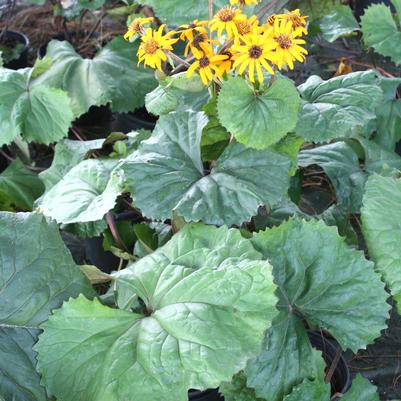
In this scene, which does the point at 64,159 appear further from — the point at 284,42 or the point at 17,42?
the point at 17,42

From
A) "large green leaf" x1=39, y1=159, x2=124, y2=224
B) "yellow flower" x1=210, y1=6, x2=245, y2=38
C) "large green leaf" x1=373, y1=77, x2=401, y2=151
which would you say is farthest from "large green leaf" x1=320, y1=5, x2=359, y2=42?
"yellow flower" x1=210, y1=6, x2=245, y2=38

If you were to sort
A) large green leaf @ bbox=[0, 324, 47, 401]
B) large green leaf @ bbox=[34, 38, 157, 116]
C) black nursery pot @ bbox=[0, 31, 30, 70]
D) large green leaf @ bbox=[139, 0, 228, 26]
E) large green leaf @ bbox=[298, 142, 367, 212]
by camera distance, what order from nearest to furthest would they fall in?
large green leaf @ bbox=[0, 324, 47, 401]
large green leaf @ bbox=[298, 142, 367, 212]
large green leaf @ bbox=[139, 0, 228, 26]
large green leaf @ bbox=[34, 38, 157, 116]
black nursery pot @ bbox=[0, 31, 30, 70]

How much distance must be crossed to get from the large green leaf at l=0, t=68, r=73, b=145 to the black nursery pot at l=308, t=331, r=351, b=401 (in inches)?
34.4

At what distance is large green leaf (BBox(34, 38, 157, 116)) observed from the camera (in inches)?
89.0

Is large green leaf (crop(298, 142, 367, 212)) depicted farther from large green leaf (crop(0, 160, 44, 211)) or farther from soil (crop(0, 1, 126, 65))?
soil (crop(0, 1, 126, 65))

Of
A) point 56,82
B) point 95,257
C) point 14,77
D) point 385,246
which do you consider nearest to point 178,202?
point 385,246

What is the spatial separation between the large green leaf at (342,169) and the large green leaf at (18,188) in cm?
84

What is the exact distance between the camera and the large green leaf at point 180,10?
5.68ft

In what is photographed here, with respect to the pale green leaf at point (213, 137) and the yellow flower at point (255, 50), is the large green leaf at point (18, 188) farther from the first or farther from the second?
the yellow flower at point (255, 50)

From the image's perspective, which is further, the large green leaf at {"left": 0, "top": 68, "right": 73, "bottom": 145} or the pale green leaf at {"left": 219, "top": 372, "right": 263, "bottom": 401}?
the large green leaf at {"left": 0, "top": 68, "right": 73, "bottom": 145}

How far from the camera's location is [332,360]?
4.74 ft

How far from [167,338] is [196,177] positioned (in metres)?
0.39

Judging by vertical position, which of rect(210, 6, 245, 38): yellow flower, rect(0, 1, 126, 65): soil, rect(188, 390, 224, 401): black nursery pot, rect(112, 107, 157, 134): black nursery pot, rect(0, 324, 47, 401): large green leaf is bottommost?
rect(188, 390, 224, 401): black nursery pot

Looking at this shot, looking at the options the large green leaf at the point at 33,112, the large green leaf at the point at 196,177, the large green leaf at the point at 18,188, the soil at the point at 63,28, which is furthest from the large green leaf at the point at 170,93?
the soil at the point at 63,28
